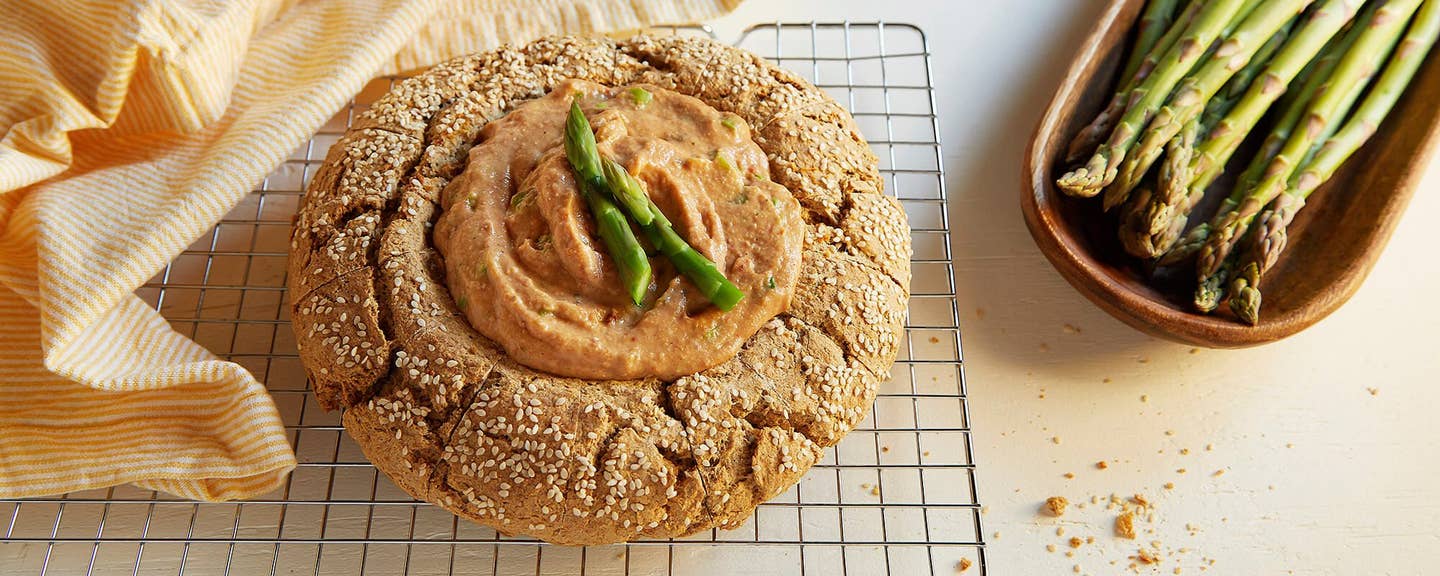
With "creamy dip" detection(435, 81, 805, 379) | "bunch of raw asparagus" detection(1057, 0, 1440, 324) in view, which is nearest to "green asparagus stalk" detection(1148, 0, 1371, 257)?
"bunch of raw asparagus" detection(1057, 0, 1440, 324)

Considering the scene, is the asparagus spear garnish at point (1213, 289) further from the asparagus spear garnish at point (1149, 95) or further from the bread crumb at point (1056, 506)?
the bread crumb at point (1056, 506)

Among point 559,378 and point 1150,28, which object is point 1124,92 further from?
point 559,378

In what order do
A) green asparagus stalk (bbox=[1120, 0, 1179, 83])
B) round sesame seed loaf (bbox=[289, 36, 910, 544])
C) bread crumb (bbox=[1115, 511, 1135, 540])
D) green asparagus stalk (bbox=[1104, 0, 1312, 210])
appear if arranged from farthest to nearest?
green asparagus stalk (bbox=[1120, 0, 1179, 83])
green asparagus stalk (bbox=[1104, 0, 1312, 210])
bread crumb (bbox=[1115, 511, 1135, 540])
round sesame seed loaf (bbox=[289, 36, 910, 544])

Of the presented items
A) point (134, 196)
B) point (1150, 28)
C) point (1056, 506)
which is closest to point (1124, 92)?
point (1150, 28)

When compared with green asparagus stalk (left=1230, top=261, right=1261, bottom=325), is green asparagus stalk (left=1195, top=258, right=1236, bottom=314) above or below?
below

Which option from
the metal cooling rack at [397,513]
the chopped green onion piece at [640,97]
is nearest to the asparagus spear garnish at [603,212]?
the chopped green onion piece at [640,97]

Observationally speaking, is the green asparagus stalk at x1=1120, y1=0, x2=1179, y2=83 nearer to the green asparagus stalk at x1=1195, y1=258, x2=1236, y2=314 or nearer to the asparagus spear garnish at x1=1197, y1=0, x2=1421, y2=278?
the asparagus spear garnish at x1=1197, y1=0, x2=1421, y2=278
